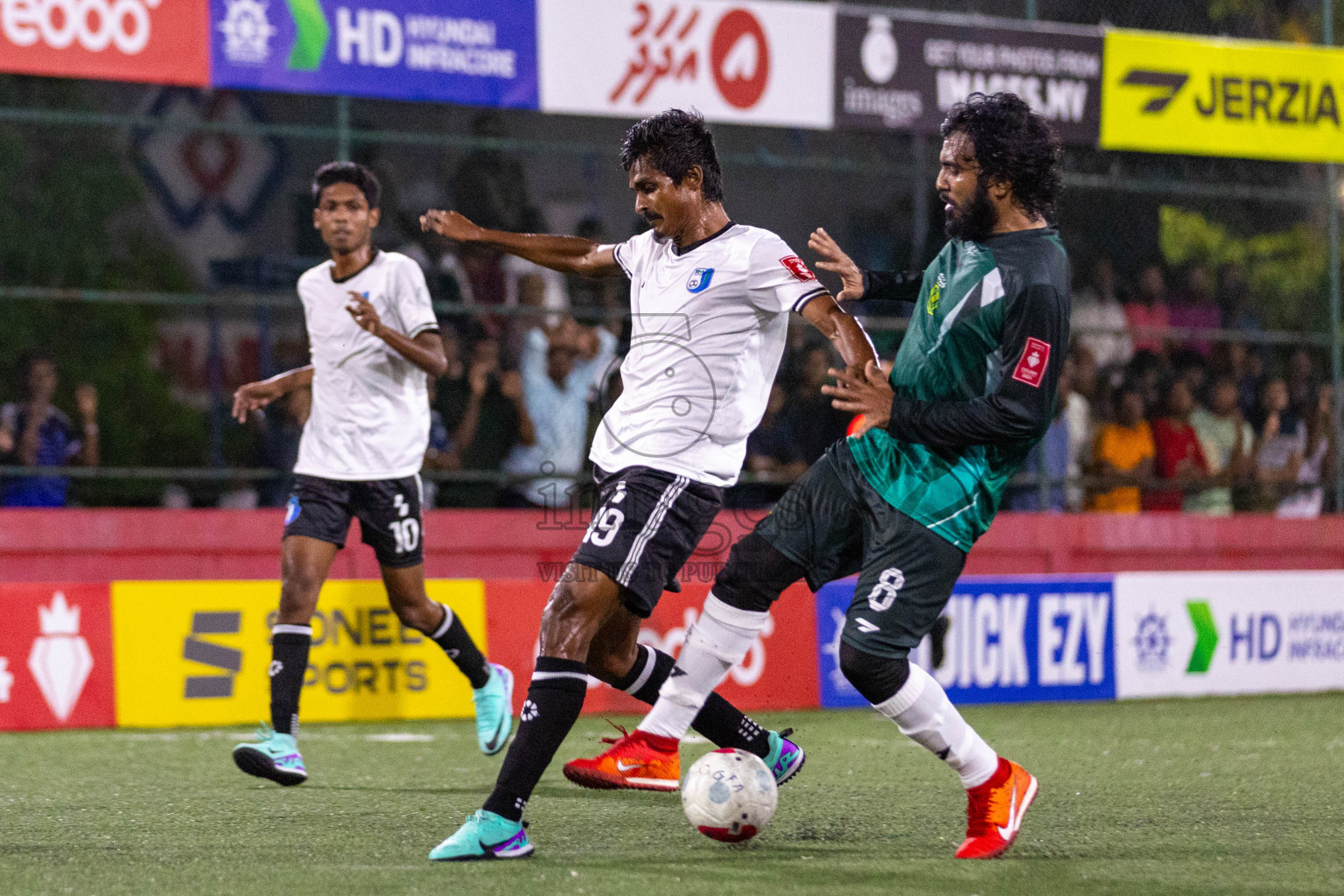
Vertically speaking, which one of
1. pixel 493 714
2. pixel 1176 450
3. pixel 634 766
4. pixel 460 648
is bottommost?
pixel 493 714

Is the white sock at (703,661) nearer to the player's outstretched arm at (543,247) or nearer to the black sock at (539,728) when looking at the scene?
the black sock at (539,728)

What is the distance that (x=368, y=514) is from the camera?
6656mm

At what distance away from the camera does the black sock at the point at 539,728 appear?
4270 millimetres

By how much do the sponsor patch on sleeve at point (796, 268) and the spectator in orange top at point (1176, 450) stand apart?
25.5 ft

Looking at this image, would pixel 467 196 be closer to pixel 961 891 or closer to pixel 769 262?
pixel 769 262

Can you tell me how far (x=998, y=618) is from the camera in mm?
10102

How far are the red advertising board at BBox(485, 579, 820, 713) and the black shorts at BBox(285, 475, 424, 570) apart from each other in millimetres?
2411

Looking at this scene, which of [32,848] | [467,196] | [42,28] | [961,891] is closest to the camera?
[961,891]

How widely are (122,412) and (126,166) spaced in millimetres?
1950

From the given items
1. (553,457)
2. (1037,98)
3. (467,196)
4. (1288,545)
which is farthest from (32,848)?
(1288,545)

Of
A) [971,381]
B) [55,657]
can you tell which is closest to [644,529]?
[971,381]

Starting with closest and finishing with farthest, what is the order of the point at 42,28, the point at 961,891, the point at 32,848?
the point at 961,891 < the point at 32,848 < the point at 42,28

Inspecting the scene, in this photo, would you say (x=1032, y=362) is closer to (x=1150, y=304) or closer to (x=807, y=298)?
(x=807, y=298)

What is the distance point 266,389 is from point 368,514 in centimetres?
67
